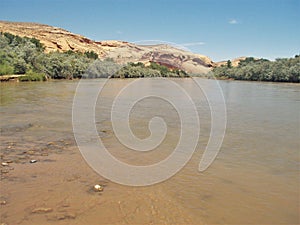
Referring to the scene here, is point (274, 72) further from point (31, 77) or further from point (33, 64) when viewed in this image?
point (31, 77)

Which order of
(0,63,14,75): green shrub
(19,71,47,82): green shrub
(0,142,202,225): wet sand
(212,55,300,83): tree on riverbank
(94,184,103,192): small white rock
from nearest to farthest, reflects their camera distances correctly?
(0,142,202,225): wet sand, (94,184,103,192): small white rock, (0,63,14,75): green shrub, (19,71,47,82): green shrub, (212,55,300,83): tree on riverbank

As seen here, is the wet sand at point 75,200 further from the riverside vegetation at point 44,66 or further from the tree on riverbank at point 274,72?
the tree on riverbank at point 274,72

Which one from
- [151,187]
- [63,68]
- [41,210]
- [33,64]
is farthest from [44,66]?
[41,210]

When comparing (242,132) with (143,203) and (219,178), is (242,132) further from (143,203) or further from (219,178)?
(143,203)

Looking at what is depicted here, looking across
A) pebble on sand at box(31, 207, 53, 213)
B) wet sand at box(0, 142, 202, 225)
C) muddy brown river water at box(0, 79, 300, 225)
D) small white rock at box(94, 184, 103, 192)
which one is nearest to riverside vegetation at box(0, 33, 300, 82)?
muddy brown river water at box(0, 79, 300, 225)

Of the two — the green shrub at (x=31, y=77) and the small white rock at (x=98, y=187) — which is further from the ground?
the green shrub at (x=31, y=77)

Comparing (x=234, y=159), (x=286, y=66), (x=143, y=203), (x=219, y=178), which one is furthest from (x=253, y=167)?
(x=286, y=66)

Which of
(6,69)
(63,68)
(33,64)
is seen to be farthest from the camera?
(63,68)

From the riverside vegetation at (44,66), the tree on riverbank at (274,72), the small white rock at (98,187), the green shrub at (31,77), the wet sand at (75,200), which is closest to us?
the wet sand at (75,200)

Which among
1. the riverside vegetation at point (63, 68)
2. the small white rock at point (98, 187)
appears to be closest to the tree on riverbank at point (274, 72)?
the riverside vegetation at point (63, 68)

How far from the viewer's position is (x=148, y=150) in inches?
222

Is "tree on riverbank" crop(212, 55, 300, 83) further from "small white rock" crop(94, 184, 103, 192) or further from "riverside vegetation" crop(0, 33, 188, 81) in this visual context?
"small white rock" crop(94, 184, 103, 192)

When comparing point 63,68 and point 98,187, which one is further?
point 63,68

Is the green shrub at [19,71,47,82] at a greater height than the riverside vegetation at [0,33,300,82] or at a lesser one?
lesser
